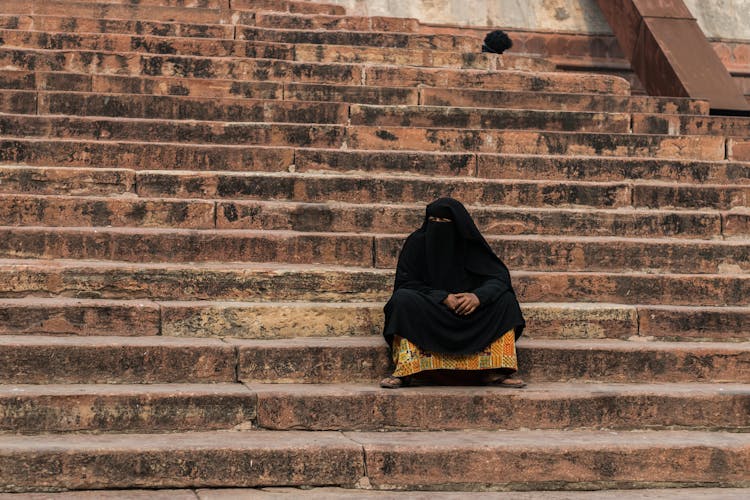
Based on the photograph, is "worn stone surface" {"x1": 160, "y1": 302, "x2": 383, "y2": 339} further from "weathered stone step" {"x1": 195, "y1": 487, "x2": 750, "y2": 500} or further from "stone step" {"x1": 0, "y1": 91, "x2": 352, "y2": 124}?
"stone step" {"x1": 0, "y1": 91, "x2": 352, "y2": 124}

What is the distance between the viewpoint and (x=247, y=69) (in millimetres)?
9227

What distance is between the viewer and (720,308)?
6.43m

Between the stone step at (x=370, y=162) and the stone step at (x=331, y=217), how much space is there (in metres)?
0.46

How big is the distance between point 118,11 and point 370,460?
705 centimetres

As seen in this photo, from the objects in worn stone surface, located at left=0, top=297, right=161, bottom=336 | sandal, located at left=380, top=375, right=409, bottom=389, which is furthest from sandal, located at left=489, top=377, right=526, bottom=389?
worn stone surface, located at left=0, top=297, right=161, bottom=336

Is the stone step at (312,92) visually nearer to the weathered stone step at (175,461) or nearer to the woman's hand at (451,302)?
the woman's hand at (451,302)

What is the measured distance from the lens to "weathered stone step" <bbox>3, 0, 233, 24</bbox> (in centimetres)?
1052

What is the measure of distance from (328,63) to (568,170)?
276 cm

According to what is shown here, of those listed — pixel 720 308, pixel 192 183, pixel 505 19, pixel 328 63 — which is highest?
pixel 505 19

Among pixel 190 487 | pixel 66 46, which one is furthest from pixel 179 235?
pixel 66 46

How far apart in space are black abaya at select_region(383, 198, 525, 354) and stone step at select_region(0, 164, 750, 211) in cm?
145

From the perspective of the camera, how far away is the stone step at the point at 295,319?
571 centimetres

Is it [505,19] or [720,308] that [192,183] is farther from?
[505,19]

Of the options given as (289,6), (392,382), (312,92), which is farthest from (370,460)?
(289,6)
